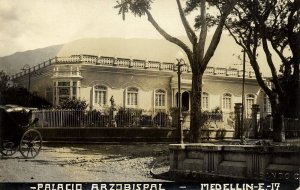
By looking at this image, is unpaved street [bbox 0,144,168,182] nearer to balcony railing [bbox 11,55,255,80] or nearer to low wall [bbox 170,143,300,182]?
low wall [bbox 170,143,300,182]

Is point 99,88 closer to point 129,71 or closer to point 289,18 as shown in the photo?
point 129,71

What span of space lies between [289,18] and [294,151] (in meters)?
7.24

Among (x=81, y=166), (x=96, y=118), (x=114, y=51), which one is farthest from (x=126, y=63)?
(x=81, y=166)

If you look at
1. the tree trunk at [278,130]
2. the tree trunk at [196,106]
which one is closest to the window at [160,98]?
the tree trunk at [278,130]

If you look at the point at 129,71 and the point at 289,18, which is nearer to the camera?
the point at 289,18

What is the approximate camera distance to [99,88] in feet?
64.3

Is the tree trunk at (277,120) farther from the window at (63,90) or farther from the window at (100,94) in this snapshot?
the window at (63,90)

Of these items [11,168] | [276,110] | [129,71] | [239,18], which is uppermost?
[239,18]

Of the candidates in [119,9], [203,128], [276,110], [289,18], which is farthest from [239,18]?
[119,9]

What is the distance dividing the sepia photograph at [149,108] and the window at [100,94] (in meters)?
0.05

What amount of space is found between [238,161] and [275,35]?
8.08 metres

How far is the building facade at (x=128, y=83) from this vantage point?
1805 cm

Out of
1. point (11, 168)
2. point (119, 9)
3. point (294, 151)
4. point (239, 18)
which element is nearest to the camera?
point (294, 151)

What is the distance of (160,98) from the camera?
21.7 m
